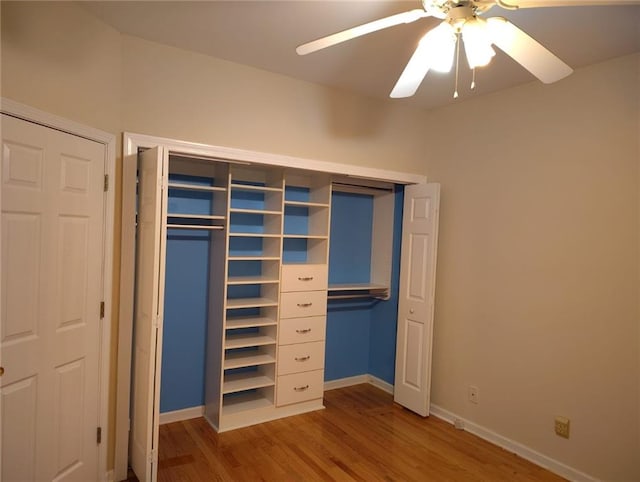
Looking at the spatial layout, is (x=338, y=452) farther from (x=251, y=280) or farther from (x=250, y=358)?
(x=251, y=280)

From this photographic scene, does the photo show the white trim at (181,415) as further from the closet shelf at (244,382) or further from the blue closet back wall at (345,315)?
the closet shelf at (244,382)

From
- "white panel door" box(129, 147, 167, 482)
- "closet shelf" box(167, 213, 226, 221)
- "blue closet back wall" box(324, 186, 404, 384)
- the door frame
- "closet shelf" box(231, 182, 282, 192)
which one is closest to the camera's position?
"white panel door" box(129, 147, 167, 482)

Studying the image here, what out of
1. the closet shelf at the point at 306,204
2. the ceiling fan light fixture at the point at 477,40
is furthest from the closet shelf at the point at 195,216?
the ceiling fan light fixture at the point at 477,40

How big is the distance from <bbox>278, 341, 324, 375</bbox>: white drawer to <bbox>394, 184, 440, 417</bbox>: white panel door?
78 centimetres

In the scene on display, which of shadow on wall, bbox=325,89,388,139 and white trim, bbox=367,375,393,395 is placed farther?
white trim, bbox=367,375,393,395

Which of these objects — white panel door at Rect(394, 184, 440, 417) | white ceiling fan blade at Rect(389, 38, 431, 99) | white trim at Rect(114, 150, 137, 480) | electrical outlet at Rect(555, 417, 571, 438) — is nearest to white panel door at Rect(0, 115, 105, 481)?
white trim at Rect(114, 150, 137, 480)

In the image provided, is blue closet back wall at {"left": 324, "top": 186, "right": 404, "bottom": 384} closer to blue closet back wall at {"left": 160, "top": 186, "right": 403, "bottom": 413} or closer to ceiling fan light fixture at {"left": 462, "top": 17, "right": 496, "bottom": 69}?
blue closet back wall at {"left": 160, "top": 186, "right": 403, "bottom": 413}

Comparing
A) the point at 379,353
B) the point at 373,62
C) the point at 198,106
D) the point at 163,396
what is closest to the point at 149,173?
the point at 198,106

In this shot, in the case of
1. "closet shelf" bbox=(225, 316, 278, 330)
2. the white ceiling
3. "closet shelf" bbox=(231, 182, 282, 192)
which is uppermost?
the white ceiling

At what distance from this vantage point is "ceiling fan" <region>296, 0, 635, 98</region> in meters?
1.47

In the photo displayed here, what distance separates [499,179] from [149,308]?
106 inches

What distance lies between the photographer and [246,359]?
11.1 feet

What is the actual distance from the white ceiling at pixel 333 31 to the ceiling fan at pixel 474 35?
0.54m

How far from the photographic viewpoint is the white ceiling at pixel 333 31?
82.9 inches
